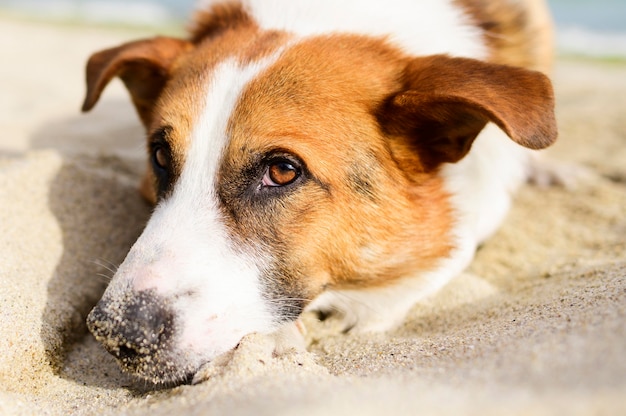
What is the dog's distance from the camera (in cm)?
223

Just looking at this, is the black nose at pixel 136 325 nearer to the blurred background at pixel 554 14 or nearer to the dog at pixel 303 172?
the dog at pixel 303 172

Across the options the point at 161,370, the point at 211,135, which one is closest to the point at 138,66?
the point at 211,135

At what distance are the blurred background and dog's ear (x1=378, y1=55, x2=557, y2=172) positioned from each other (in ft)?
31.9

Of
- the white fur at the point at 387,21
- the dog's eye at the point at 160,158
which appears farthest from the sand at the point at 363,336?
the white fur at the point at 387,21

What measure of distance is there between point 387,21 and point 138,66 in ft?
4.21

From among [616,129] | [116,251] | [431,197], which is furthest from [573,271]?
[616,129]

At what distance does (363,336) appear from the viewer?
275cm

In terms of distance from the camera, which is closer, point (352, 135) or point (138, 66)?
point (352, 135)

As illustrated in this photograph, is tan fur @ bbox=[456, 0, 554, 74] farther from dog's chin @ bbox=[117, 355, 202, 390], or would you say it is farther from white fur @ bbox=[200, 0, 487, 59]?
dog's chin @ bbox=[117, 355, 202, 390]

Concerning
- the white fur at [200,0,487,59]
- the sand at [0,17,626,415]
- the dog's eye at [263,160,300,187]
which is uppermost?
the white fur at [200,0,487,59]

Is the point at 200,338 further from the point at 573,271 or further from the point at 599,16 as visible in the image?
the point at 599,16

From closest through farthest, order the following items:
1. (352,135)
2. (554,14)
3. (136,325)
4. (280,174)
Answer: (136,325)
(280,174)
(352,135)
(554,14)

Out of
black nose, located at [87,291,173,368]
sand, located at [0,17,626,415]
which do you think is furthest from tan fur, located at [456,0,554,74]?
black nose, located at [87,291,173,368]

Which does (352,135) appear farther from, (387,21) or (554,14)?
(554,14)
